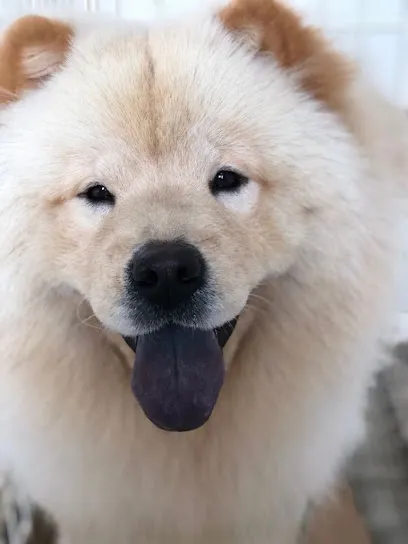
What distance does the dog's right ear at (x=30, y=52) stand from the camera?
36.7 inches

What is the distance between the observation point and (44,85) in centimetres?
100

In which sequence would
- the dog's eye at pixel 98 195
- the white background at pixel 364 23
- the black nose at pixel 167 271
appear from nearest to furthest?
the black nose at pixel 167 271 → the dog's eye at pixel 98 195 → the white background at pixel 364 23

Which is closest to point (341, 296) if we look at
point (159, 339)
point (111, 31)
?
point (159, 339)

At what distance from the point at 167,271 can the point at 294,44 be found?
0.42 m

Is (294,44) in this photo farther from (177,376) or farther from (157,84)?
(177,376)

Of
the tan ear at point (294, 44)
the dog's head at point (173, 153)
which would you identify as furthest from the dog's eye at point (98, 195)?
the tan ear at point (294, 44)

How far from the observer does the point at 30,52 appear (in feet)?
3.16

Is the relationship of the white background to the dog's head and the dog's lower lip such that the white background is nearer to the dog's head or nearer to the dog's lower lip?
the dog's head

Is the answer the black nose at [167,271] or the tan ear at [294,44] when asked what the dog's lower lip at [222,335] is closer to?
the black nose at [167,271]

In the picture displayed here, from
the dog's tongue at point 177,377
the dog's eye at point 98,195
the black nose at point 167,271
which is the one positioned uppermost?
the dog's eye at point 98,195

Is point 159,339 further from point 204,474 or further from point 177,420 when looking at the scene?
point 204,474

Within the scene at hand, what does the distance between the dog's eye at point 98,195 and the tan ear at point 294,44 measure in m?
0.32

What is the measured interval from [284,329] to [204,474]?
29 cm

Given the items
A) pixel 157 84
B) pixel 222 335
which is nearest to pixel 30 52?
pixel 157 84
